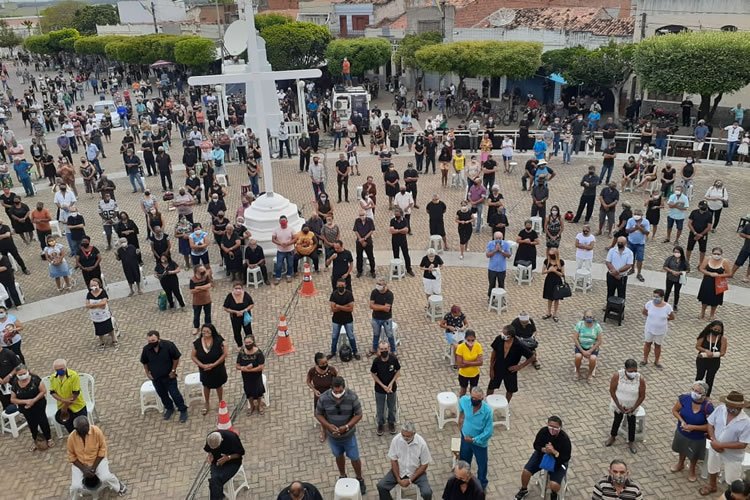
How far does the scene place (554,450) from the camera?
22.7 ft

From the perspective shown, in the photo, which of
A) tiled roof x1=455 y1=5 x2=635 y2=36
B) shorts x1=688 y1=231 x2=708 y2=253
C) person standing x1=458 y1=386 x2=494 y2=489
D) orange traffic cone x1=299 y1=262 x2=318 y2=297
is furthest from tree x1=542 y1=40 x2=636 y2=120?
person standing x1=458 y1=386 x2=494 y2=489

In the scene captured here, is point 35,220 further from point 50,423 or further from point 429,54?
point 429,54

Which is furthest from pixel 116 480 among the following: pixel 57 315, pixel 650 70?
pixel 650 70

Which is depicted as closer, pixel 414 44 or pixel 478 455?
pixel 478 455

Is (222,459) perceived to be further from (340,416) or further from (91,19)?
(91,19)

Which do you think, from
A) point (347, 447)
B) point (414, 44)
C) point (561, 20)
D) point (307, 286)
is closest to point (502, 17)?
point (561, 20)

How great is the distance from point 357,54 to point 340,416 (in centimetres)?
3881

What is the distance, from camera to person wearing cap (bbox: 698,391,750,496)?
703 cm

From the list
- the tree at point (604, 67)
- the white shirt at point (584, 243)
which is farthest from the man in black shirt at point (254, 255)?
the tree at point (604, 67)

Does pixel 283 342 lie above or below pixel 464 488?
below

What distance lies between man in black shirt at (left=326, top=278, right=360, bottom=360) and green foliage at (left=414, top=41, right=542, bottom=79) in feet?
85.5

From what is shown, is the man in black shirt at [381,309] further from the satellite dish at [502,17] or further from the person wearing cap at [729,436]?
the satellite dish at [502,17]

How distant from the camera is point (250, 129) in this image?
24.4 m

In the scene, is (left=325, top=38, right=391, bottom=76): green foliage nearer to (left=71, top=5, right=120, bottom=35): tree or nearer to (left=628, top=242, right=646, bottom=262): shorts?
(left=628, top=242, right=646, bottom=262): shorts
